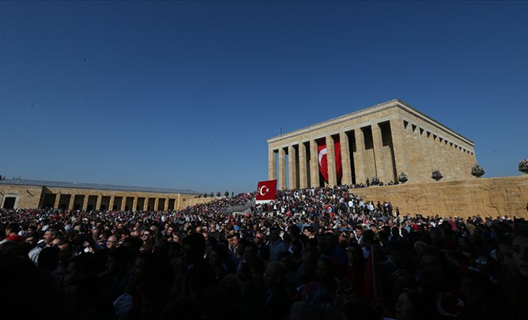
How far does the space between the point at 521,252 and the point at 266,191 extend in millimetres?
25925

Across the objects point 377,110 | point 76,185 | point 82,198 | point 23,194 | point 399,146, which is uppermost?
point 377,110

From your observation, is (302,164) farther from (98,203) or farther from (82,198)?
(82,198)

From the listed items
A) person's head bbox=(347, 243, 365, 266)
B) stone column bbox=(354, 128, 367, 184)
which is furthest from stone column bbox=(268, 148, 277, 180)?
person's head bbox=(347, 243, 365, 266)

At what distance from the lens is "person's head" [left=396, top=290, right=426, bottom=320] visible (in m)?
2.13

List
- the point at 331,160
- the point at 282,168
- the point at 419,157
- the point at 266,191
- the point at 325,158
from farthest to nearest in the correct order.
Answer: the point at 282,168
the point at 325,158
the point at 331,160
the point at 419,157
the point at 266,191

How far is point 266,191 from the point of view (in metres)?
27.9

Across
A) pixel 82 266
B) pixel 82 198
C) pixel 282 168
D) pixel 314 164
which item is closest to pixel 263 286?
pixel 82 266

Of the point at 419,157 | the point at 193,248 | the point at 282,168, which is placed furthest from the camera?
the point at 282,168

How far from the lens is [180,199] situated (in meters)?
A: 61.9

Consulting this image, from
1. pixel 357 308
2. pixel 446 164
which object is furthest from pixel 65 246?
pixel 446 164

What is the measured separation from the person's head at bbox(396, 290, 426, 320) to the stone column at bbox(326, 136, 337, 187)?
3403cm

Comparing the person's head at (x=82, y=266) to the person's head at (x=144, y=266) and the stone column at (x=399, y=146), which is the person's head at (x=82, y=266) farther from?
the stone column at (x=399, y=146)

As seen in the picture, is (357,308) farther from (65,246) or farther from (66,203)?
(66,203)

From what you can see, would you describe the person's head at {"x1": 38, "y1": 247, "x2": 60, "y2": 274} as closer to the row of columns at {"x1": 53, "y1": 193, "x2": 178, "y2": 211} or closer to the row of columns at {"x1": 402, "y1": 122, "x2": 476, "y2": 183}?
the row of columns at {"x1": 402, "y1": 122, "x2": 476, "y2": 183}
